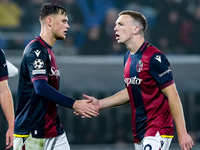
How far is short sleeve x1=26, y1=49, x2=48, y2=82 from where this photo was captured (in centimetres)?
590

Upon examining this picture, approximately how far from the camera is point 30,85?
6105 mm

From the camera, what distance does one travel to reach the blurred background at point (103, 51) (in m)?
11.9

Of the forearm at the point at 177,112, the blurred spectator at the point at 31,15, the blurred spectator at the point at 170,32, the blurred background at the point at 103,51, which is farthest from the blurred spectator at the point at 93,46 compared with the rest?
the forearm at the point at 177,112

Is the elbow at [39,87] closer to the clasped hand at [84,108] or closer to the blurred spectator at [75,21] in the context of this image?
the clasped hand at [84,108]

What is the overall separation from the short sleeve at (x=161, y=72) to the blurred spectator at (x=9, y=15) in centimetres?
762

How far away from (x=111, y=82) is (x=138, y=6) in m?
2.57

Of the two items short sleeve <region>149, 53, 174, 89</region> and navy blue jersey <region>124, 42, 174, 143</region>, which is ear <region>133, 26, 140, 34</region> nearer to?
navy blue jersey <region>124, 42, 174, 143</region>

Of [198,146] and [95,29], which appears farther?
[95,29]

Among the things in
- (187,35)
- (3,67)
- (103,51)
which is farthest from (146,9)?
(3,67)

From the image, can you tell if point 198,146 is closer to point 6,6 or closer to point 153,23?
point 153,23

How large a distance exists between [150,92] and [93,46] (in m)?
6.92

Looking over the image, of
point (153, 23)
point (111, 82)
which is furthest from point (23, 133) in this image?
point (153, 23)

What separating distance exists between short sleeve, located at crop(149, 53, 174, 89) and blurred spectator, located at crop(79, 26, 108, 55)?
6877 mm

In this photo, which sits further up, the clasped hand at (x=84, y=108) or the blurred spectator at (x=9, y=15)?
the blurred spectator at (x=9, y=15)
